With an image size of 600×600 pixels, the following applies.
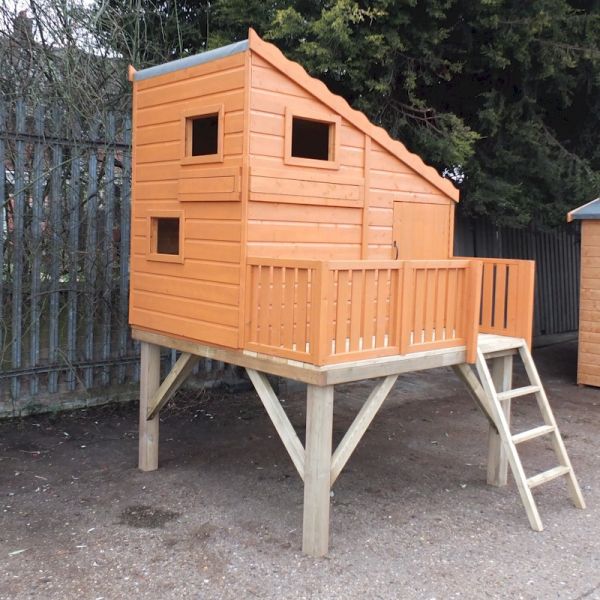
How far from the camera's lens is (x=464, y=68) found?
8.65m

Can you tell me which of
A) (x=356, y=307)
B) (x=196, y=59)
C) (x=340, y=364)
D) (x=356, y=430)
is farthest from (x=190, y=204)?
(x=356, y=430)

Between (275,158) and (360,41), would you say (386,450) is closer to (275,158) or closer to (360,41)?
(275,158)

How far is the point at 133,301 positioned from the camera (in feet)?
18.7

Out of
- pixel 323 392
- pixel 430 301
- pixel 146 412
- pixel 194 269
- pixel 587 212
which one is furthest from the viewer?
pixel 587 212

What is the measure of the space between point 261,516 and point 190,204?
2.23 meters

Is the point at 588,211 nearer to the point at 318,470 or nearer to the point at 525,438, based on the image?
the point at 525,438

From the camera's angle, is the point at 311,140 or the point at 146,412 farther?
the point at 146,412

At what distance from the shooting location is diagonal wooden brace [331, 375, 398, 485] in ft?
14.2

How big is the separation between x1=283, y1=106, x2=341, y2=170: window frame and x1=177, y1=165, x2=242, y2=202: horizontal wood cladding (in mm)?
402

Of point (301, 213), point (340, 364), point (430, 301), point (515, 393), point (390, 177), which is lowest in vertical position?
point (515, 393)

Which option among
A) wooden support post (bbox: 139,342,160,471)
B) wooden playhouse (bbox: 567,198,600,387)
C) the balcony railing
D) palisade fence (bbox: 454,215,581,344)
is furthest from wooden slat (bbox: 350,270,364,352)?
palisade fence (bbox: 454,215,581,344)

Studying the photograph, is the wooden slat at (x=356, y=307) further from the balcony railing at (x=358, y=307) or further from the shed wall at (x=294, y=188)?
the shed wall at (x=294, y=188)

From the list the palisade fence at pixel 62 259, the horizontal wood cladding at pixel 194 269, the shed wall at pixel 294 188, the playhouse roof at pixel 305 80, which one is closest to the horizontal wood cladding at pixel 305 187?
the shed wall at pixel 294 188

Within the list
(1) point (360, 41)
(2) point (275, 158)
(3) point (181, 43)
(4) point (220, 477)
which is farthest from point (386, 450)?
(3) point (181, 43)
